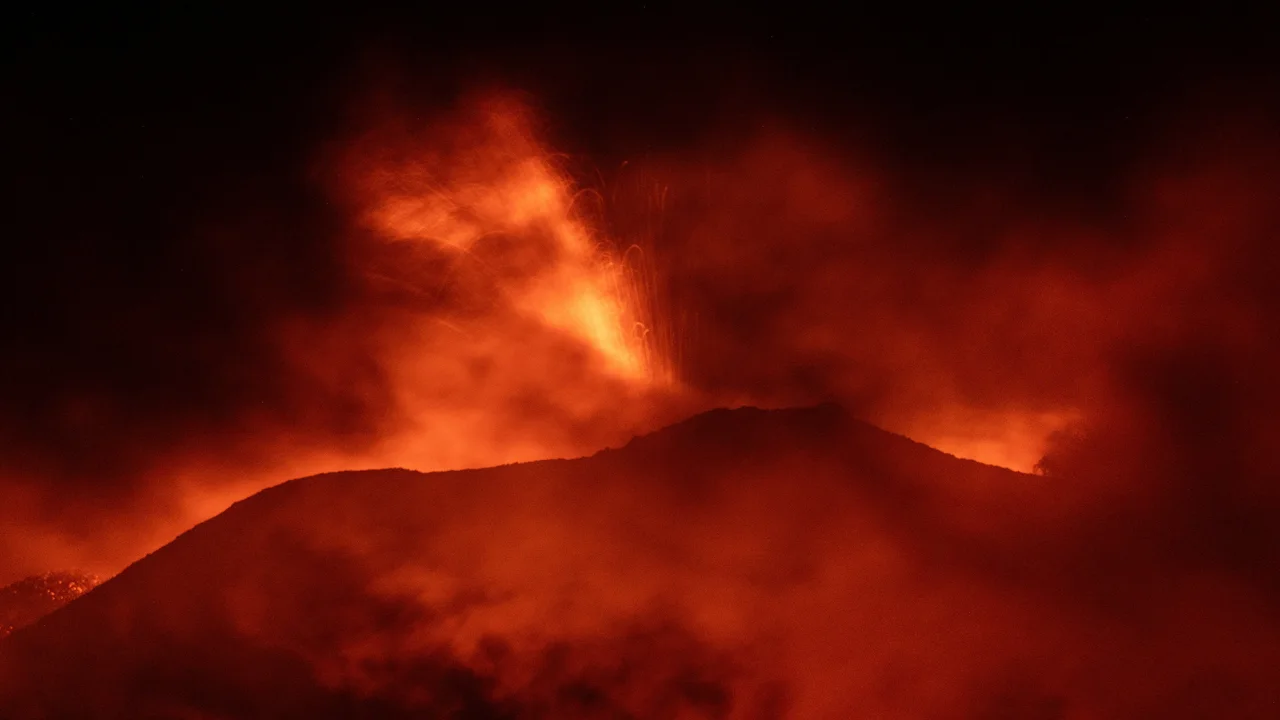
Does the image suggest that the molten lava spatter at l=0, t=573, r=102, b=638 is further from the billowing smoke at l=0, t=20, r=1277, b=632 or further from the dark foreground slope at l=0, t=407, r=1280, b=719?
the dark foreground slope at l=0, t=407, r=1280, b=719

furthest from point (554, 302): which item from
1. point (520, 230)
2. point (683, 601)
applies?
point (683, 601)

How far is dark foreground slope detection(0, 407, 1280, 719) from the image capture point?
5.43m

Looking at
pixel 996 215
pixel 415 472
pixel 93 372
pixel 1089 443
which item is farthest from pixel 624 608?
pixel 93 372

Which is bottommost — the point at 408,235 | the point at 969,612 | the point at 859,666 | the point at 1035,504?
the point at 859,666

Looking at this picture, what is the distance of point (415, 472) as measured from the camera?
6.83 metres

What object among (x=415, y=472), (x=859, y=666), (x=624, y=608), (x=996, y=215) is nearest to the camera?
(x=859, y=666)

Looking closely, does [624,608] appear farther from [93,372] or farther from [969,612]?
[93,372]

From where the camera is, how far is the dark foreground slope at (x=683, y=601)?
5.43 m

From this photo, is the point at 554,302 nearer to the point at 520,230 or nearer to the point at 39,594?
the point at 520,230

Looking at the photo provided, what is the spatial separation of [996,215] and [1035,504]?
75.7 inches

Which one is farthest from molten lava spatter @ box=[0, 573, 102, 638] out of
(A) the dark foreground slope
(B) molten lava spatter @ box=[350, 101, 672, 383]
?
Answer: (B) molten lava spatter @ box=[350, 101, 672, 383]

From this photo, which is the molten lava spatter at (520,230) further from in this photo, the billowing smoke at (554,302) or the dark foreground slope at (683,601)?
the dark foreground slope at (683,601)

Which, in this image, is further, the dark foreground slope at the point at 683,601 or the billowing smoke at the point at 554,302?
the billowing smoke at the point at 554,302

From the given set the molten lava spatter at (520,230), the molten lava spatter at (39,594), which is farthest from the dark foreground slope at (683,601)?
the molten lava spatter at (520,230)
